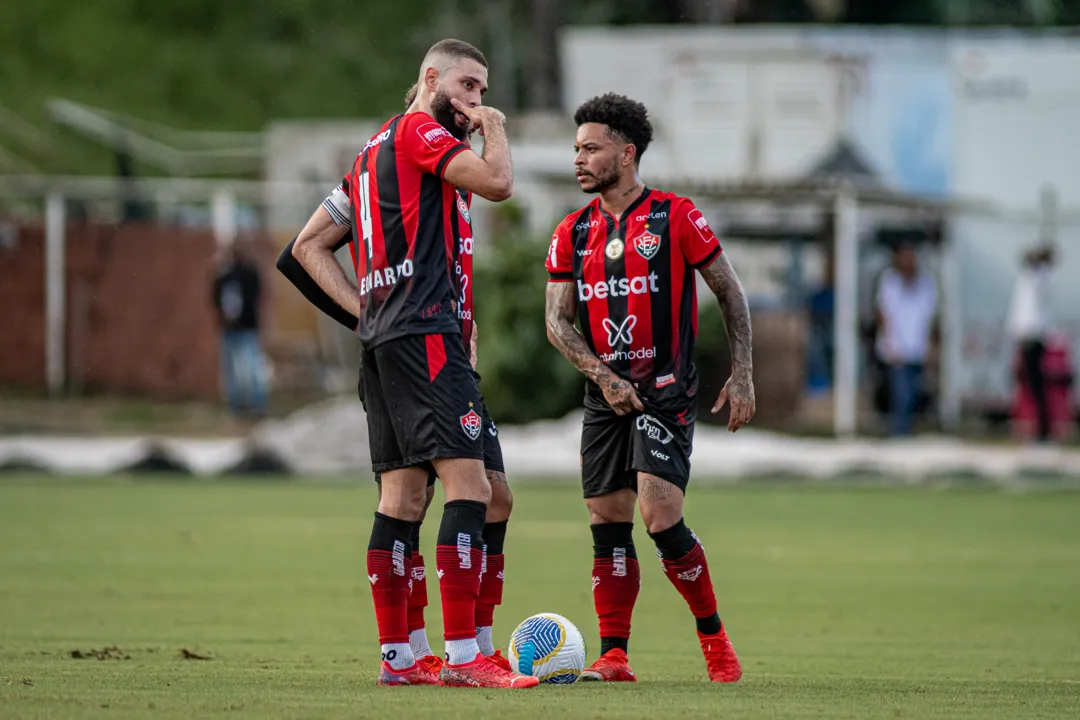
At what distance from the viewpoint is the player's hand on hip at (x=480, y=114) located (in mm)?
7242

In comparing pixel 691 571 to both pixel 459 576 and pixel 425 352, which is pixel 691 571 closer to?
pixel 459 576

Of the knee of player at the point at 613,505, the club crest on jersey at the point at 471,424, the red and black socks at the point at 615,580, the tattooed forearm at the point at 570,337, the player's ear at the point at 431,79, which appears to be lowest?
the red and black socks at the point at 615,580

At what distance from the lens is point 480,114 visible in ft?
23.8

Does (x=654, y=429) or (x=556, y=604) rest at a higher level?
(x=654, y=429)

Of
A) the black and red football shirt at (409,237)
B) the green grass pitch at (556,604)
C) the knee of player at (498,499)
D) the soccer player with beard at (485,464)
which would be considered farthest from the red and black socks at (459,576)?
the black and red football shirt at (409,237)

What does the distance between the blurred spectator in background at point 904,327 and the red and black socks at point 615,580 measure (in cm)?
1702

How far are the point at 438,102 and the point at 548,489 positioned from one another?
42.4 feet

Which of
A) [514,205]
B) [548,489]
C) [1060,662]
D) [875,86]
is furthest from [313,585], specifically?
[875,86]

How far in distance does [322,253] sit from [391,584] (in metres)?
1.44

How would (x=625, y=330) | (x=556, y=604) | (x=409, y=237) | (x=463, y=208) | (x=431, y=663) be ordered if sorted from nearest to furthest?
(x=409, y=237) < (x=463, y=208) < (x=431, y=663) < (x=625, y=330) < (x=556, y=604)

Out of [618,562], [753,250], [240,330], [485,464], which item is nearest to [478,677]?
[485,464]

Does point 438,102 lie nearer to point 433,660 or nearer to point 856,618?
point 433,660

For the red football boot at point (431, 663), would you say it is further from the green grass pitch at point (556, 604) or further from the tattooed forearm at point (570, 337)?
the tattooed forearm at point (570, 337)

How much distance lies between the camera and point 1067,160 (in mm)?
27797
